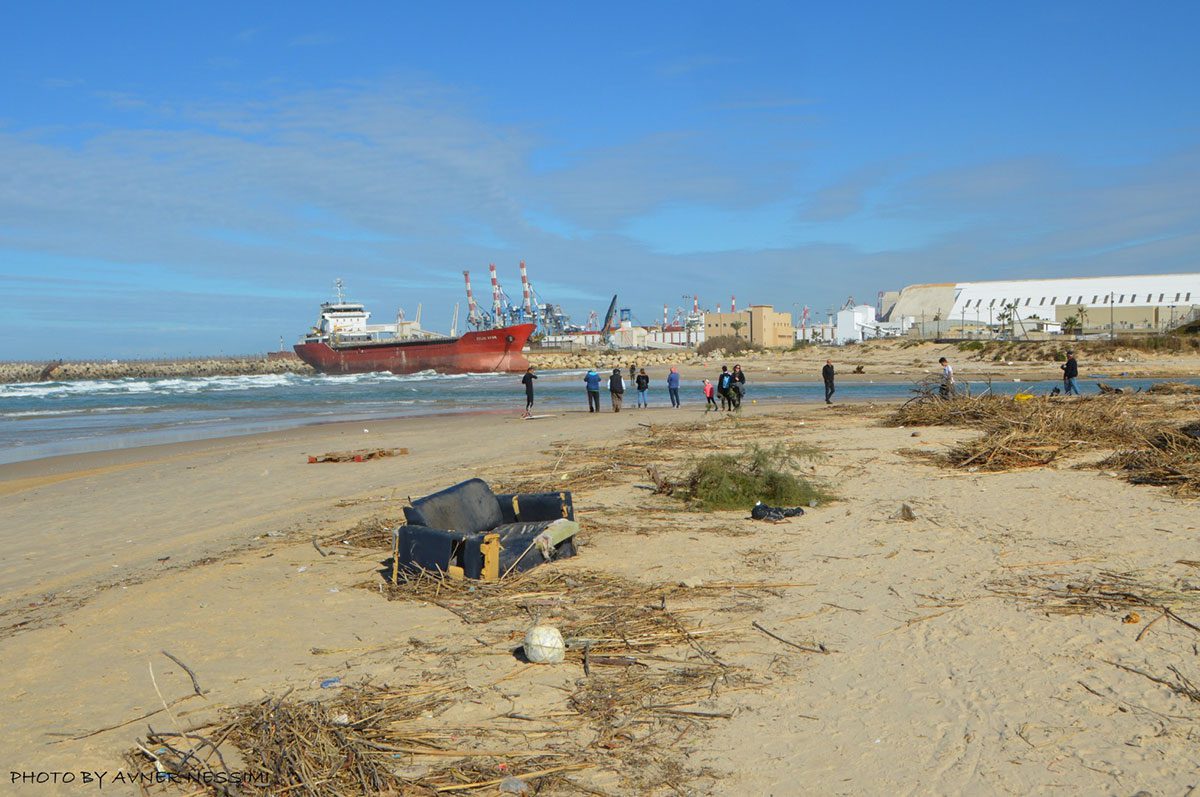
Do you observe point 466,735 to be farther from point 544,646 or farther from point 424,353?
point 424,353

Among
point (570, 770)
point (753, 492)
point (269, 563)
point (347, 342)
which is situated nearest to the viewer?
point (570, 770)

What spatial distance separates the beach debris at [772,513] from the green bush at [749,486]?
36 centimetres

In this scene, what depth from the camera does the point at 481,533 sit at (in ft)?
24.3

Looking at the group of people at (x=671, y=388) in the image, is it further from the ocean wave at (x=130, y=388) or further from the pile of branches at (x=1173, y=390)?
the ocean wave at (x=130, y=388)

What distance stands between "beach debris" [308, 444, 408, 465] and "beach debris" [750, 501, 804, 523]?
9095 mm

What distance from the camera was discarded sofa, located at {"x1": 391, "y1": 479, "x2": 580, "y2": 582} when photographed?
678 centimetres

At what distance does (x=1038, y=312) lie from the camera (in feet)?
297

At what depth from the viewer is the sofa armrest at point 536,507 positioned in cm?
802

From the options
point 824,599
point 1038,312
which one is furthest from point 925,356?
point 824,599

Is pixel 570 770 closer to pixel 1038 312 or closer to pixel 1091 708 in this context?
pixel 1091 708

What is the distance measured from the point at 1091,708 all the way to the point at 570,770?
2487mm

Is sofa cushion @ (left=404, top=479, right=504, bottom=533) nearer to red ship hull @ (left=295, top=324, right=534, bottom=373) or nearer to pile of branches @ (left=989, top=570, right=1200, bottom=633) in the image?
pile of branches @ (left=989, top=570, right=1200, bottom=633)

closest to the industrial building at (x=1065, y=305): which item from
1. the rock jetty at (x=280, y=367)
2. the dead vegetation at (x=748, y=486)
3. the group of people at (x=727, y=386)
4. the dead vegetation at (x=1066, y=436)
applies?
the rock jetty at (x=280, y=367)

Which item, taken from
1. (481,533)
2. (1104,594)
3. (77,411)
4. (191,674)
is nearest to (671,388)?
(481,533)
